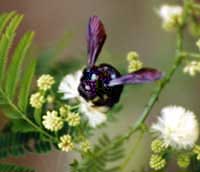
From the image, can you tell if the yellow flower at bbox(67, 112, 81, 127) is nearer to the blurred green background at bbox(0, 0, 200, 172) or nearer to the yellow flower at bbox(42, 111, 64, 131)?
the yellow flower at bbox(42, 111, 64, 131)

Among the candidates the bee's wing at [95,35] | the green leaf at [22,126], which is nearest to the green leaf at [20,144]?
the green leaf at [22,126]

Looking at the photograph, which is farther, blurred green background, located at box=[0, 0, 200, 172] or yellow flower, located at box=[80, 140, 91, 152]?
blurred green background, located at box=[0, 0, 200, 172]

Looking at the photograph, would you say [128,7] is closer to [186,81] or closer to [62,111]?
[186,81]

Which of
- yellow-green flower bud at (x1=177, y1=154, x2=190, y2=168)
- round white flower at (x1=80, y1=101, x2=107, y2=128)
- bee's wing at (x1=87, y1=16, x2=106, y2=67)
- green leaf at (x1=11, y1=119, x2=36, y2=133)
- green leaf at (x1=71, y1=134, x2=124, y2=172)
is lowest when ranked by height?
yellow-green flower bud at (x1=177, y1=154, x2=190, y2=168)

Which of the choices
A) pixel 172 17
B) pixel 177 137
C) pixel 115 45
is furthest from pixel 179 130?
pixel 115 45

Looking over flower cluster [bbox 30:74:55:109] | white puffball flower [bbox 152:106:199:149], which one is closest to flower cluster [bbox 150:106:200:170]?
white puffball flower [bbox 152:106:199:149]
